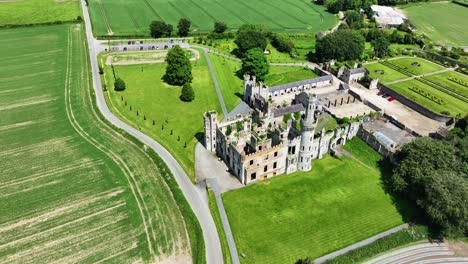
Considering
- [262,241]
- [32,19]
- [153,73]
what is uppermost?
[32,19]

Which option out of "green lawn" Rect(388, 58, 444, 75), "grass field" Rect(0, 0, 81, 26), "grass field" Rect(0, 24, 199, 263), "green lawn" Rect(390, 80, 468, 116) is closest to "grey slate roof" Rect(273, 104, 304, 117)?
"grass field" Rect(0, 24, 199, 263)

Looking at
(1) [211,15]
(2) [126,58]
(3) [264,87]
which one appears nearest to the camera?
(3) [264,87]

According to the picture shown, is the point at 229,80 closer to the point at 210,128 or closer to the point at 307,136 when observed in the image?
the point at 210,128

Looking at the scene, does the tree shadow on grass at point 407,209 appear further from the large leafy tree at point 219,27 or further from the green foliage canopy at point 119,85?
the large leafy tree at point 219,27

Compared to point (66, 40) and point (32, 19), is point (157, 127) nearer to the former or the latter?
point (66, 40)

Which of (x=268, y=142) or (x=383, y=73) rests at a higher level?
(x=268, y=142)

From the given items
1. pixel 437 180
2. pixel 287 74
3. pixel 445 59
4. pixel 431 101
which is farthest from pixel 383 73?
pixel 437 180

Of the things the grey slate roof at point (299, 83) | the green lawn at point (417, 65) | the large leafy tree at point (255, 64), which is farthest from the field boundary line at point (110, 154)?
the green lawn at point (417, 65)

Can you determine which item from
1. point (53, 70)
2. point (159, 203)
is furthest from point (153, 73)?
point (159, 203)
